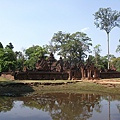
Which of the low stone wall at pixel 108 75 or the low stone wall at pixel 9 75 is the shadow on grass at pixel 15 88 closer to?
the low stone wall at pixel 9 75

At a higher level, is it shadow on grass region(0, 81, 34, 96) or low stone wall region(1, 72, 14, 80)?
low stone wall region(1, 72, 14, 80)

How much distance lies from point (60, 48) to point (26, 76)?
26.5 metres

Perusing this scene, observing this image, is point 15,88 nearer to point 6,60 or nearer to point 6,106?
point 6,106

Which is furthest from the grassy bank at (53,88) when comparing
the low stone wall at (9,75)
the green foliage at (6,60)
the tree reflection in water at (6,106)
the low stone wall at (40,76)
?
the green foliage at (6,60)

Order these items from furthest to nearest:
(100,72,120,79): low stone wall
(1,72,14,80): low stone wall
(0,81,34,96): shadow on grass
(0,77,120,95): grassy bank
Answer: (100,72,120,79): low stone wall → (1,72,14,80): low stone wall → (0,77,120,95): grassy bank → (0,81,34,96): shadow on grass

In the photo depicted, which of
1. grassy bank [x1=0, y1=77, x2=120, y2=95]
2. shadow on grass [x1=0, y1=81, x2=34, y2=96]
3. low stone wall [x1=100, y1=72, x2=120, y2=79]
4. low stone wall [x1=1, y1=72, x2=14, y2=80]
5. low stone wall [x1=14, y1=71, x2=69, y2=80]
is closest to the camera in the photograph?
shadow on grass [x1=0, y1=81, x2=34, y2=96]

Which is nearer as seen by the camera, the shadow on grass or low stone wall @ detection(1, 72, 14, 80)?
the shadow on grass

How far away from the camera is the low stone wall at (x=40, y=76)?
34.0m

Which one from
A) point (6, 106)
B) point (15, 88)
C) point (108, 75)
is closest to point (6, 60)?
point (15, 88)

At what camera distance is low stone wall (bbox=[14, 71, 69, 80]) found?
112ft

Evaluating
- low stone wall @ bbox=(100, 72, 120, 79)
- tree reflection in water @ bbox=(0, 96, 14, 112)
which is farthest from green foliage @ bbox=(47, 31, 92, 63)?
tree reflection in water @ bbox=(0, 96, 14, 112)

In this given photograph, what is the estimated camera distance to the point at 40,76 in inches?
1401

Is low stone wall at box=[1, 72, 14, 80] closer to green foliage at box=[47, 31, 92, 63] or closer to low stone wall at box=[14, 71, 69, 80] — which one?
low stone wall at box=[14, 71, 69, 80]

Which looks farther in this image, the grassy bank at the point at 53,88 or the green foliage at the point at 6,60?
the green foliage at the point at 6,60
